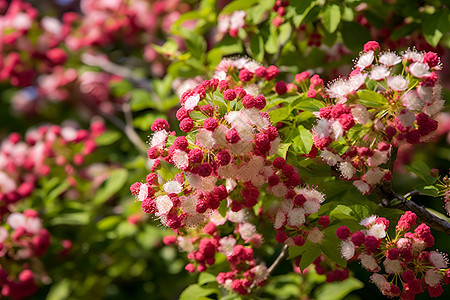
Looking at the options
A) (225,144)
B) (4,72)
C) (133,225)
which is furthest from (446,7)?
(4,72)

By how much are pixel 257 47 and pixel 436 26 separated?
2.40 feet

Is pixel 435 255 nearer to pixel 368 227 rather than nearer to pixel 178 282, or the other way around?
pixel 368 227

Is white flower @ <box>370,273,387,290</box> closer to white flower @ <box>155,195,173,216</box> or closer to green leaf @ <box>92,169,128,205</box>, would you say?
white flower @ <box>155,195,173,216</box>

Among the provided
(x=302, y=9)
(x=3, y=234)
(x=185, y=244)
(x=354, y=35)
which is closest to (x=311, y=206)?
(x=185, y=244)

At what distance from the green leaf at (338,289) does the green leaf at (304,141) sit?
0.97m

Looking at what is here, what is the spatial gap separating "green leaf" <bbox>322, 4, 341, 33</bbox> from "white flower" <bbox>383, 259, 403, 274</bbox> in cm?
92

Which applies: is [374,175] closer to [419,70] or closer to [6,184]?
[419,70]

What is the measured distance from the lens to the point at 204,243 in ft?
5.31

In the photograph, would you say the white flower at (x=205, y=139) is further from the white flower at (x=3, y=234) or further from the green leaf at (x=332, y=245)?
the white flower at (x=3, y=234)

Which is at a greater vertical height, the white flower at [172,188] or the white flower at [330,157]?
the white flower at [330,157]

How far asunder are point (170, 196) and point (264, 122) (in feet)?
1.13

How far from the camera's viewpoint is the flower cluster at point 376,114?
1201mm

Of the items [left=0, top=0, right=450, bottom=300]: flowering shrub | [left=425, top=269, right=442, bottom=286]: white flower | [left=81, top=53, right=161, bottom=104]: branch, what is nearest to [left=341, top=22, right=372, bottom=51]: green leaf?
[left=0, top=0, right=450, bottom=300]: flowering shrub

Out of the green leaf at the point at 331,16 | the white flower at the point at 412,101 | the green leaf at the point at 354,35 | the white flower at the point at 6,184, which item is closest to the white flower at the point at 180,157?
the white flower at the point at 412,101
